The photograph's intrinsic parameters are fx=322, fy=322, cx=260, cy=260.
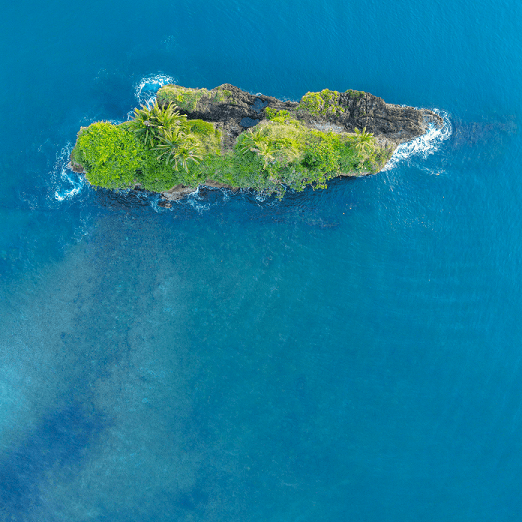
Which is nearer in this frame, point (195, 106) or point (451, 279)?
point (195, 106)

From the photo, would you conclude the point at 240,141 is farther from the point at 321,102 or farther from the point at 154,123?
the point at 321,102

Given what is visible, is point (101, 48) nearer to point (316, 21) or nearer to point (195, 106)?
point (195, 106)

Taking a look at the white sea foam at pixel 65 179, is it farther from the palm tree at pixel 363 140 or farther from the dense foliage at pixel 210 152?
the palm tree at pixel 363 140

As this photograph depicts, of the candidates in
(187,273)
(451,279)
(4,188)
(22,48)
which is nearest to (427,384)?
(451,279)

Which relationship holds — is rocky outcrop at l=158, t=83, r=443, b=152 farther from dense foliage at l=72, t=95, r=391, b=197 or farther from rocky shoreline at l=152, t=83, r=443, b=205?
dense foliage at l=72, t=95, r=391, b=197

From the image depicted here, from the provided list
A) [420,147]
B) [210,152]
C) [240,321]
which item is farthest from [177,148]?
[420,147]

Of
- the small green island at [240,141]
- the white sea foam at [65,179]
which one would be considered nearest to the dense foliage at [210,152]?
the small green island at [240,141]
